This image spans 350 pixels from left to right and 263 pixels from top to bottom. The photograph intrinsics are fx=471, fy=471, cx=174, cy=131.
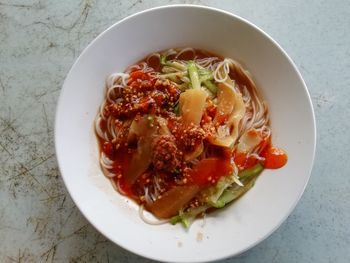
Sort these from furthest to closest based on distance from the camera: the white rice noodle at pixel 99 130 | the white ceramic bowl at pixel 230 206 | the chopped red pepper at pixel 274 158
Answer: the white rice noodle at pixel 99 130 → the chopped red pepper at pixel 274 158 → the white ceramic bowl at pixel 230 206

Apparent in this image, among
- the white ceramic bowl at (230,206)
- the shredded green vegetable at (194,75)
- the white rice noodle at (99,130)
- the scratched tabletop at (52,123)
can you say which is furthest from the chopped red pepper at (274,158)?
the white rice noodle at (99,130)

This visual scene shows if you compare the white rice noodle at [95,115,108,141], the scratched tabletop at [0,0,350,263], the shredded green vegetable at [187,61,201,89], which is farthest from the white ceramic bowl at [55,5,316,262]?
the scratched tabletop at [0,0,350,263]

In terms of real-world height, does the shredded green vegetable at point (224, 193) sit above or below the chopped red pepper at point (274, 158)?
below

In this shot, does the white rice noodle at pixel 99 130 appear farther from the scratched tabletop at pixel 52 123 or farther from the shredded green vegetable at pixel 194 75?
the shredded green vegetable at pixel 194 75

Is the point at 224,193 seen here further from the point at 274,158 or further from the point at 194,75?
the point at 194,75

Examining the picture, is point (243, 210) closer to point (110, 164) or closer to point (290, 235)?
point (290, 235)

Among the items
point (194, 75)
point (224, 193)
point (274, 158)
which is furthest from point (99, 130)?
point (274, 158)

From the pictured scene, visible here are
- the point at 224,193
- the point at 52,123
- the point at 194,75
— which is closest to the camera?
the point at 224,193
